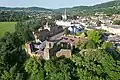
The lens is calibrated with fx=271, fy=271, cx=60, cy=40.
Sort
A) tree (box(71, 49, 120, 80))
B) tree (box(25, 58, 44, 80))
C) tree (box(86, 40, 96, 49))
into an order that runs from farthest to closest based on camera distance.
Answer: tree (box(86, 40, 96, 49)) < tree (box(25, 58, 44, 80)) < tree (box(71, 49, 120, 80))

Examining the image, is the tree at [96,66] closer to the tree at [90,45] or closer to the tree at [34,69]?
the tree at [90,45]

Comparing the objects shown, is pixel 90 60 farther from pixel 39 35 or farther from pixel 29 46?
pixel 39 35

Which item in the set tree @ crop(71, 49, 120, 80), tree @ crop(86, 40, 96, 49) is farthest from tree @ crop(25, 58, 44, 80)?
tree @ crop(86, 40, 96, 49)

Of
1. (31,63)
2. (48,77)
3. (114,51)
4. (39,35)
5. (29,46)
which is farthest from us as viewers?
(39,35)

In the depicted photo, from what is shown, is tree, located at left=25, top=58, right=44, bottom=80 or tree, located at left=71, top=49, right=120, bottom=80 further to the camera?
tree, located at left=25, top=58, right=44, bottom=80

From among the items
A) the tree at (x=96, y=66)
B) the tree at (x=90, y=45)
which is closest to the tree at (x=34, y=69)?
the tree at (x=96, y=66)

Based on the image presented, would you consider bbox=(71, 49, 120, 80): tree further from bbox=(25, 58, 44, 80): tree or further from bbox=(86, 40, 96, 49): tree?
bbox=(25, 58, 44, 80): tree

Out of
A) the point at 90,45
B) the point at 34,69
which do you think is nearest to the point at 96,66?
the point at 90,45

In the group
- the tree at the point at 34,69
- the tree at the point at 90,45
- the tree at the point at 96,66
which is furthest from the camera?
the tree at the point at 90,45

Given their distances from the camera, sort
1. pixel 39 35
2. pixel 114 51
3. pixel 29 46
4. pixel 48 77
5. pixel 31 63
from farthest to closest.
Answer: pixel 39 35 < pixel 29 46 < pixel 114 51 < pixel 31 63 < pixel 48 77

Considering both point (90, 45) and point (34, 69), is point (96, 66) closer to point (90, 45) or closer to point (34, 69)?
point (90, 45)

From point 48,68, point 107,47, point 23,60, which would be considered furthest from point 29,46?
point 107,47
